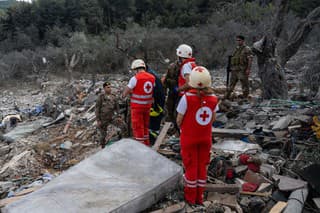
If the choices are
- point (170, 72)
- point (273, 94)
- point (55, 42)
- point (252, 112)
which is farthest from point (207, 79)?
point (55, 42)

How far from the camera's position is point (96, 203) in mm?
3393

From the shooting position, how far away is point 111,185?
370 cm

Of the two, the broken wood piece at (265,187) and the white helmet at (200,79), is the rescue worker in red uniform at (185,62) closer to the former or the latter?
the white helmet at (200,79)

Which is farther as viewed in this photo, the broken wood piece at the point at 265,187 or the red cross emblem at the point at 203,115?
the broken wood piece at the point at 265,187

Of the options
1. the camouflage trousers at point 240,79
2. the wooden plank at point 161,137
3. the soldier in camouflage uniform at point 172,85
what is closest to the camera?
the wooden plank at point 161,137

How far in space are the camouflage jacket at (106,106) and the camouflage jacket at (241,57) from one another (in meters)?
3.38

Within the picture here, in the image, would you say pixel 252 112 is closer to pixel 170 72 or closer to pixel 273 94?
pixel 273 94

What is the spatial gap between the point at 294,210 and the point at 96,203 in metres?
2.33

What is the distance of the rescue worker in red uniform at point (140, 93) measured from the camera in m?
5.36

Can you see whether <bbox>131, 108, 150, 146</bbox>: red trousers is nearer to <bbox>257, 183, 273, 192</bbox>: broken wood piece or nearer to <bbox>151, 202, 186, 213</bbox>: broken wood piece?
<bbox>151, 202, 186, 213</bbox>: broken wood piece

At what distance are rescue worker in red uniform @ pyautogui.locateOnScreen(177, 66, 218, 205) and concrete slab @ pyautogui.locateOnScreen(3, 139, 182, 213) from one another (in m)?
0.28

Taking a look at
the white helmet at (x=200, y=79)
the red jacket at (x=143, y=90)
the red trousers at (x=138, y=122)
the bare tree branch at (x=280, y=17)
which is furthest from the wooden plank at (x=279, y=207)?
the bare tree branch at (x=280, y=17)

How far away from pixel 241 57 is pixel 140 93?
3727 millimetres

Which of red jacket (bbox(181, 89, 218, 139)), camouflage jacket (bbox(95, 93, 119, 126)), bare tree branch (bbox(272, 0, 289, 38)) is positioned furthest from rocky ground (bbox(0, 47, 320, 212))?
bare tree branch (bbox(272, 0, 289, 38))
